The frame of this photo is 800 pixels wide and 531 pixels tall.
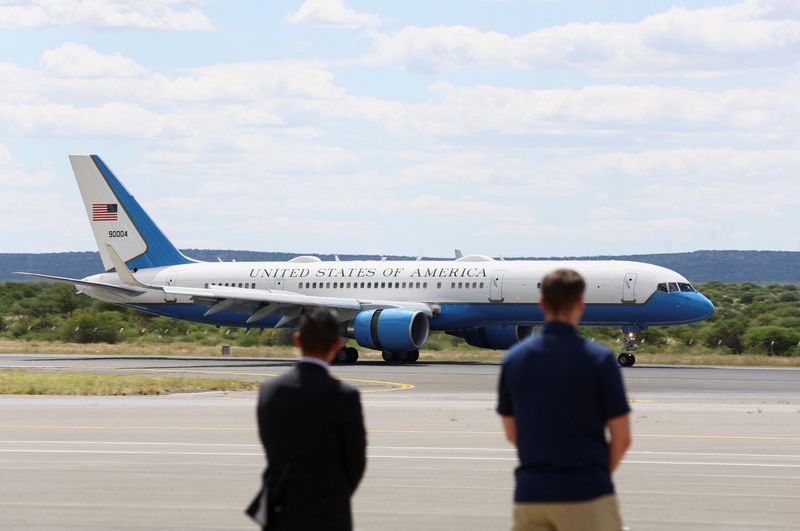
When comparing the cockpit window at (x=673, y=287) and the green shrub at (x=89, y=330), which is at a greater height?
the cockpit window at (x=673, y=287)

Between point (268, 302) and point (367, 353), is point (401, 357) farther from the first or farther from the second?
point (367, 353)

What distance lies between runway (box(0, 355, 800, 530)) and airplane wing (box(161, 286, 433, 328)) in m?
16.2

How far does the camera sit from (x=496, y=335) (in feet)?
155

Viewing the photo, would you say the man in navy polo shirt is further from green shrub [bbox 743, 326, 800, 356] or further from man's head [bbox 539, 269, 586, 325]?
green shrub [bbox 743, 326, 800, 356]

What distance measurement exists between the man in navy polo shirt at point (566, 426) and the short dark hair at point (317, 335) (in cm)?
96

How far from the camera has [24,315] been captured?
74125mm

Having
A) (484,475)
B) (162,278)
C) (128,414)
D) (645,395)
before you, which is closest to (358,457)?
(484,475)

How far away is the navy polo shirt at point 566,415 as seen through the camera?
7.03m

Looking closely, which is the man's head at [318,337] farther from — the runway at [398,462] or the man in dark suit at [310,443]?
the runway at [398,462]

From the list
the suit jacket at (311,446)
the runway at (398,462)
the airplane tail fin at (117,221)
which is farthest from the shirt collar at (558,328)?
the airplane tail fin at (117,221)

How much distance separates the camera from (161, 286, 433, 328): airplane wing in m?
45.1

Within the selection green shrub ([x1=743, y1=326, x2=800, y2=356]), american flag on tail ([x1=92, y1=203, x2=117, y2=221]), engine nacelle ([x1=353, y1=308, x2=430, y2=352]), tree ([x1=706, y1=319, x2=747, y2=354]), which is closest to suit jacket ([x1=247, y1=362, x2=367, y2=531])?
engine nacelle ([x1=353, y1=308, x2=430, y2=352])

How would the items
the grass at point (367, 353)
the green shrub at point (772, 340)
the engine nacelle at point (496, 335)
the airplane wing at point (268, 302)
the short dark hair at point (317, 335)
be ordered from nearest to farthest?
the short dark hair at point (317, 335)
the airplane wing at point (268, 302)
the grass at point (367, 353)
the engine nacelle at point (496, 335)
the green shrub at point (772, 340)

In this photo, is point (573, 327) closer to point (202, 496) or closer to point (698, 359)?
point (202, 496)
